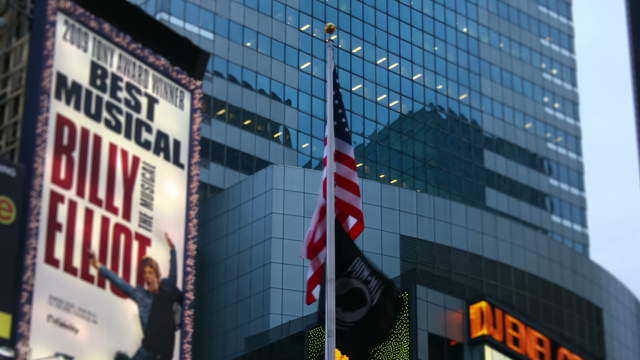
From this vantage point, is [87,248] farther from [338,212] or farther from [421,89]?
[421,89]

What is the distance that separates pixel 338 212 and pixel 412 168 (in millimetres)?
65184

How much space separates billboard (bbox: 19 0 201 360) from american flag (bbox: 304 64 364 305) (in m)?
10.4

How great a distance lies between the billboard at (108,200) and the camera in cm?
4238

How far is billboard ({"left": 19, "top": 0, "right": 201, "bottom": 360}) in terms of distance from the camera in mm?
42375

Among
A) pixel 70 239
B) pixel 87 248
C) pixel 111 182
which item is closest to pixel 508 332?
pixel 111 182

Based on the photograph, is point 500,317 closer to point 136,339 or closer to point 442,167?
point 136,339

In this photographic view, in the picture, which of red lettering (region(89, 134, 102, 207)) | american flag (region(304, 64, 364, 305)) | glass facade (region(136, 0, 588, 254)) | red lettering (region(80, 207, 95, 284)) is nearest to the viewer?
american flag (region(304, 64, 364, 305))

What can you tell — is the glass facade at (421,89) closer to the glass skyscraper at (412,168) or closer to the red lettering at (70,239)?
the glass skyscraper at (412,168)

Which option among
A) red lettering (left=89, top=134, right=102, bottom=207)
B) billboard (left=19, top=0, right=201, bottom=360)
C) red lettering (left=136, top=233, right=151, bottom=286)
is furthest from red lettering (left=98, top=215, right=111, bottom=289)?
red lettering (left=136, top=233, right=151, bottom=286)

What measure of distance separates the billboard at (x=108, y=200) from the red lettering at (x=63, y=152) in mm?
41

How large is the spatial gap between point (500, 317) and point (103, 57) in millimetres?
30277

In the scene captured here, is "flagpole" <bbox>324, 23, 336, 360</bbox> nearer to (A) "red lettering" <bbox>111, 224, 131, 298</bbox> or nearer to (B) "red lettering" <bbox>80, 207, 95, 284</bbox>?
(B) "red lettering" <bbox>80, 207, 95, 284</bbox>

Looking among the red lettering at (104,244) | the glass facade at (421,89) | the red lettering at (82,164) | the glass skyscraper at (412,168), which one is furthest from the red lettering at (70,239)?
the glass facade at (421,89)

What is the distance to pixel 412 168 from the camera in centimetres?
10056
